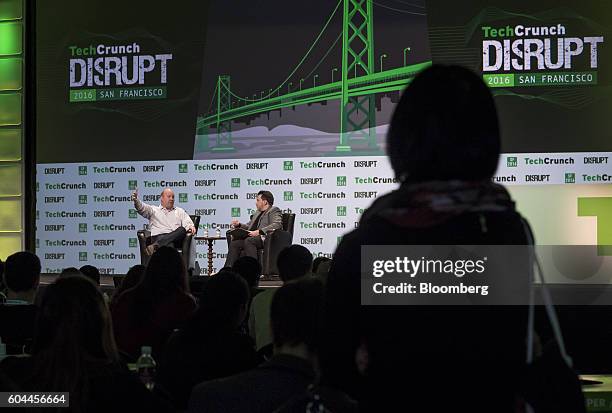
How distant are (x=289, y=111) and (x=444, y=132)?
8.14 metres

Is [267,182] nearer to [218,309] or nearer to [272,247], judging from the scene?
[272,247]

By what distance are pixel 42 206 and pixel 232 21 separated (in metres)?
3.14

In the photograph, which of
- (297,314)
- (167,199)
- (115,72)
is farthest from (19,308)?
(115,72)

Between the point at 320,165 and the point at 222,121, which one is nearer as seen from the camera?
the point at 320,165

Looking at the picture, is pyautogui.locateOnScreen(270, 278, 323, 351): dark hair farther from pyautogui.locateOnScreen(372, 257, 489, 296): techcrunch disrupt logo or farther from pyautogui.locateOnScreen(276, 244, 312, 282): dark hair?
pyautogui.locateOnScreen(276, 244, 312, 282): dark hair

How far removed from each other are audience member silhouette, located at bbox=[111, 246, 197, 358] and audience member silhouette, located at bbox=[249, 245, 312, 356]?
0.37 m

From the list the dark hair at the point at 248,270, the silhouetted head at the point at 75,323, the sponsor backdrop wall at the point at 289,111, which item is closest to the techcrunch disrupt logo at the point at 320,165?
the sponsor backdrop wall at the point at 289,111

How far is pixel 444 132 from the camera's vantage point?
3.55ft

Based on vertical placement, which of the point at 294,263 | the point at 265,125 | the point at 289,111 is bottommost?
the point at 294,263

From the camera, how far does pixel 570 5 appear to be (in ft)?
28.7

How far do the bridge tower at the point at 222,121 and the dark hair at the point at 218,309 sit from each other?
6831mm

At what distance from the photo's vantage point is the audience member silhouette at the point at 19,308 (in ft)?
11.3

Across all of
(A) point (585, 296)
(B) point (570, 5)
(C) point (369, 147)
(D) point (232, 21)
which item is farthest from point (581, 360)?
(D) point (232, 21)

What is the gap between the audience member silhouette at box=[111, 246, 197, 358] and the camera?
3164mm
